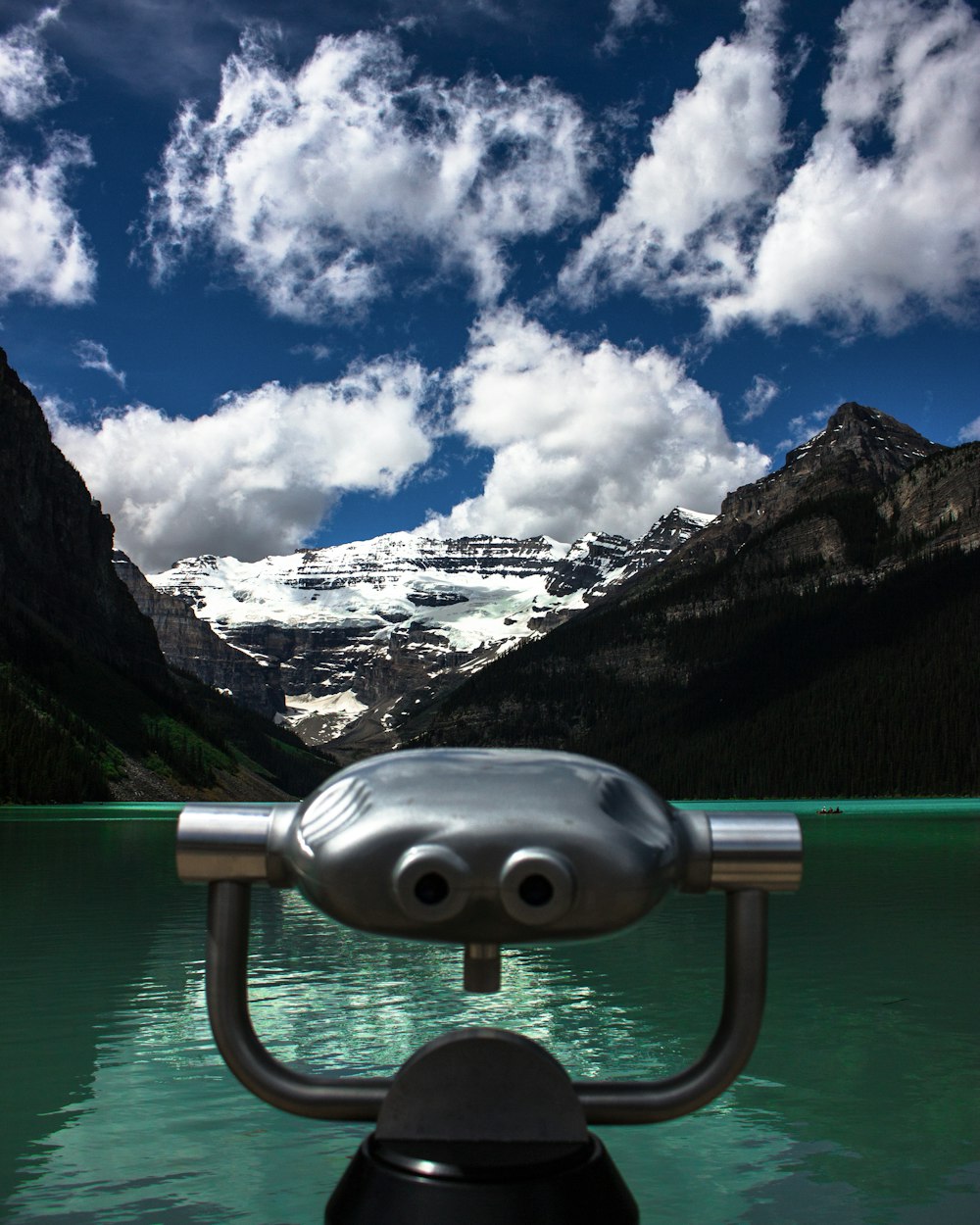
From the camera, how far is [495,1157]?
1688 mm

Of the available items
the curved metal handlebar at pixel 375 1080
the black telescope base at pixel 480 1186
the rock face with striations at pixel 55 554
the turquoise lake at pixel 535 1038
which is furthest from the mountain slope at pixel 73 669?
the black telescope base at pixel 480 1186

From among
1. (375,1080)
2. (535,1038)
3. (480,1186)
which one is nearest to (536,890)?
(480,1186)

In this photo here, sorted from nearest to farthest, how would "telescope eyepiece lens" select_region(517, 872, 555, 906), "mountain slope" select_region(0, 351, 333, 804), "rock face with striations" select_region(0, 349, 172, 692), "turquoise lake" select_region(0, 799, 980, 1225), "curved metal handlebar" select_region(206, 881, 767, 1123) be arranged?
1. "telescope eyepiece lens" select_region(517, 872, 555, 906)
2. "curved metal handlebar" select_region(206, 881, 767, 1123)
3. "turquoise lake" select_region(0, 799, 980, 1225)
4. "mountain slope" select_region(0, 351, 333, 804)
5. "rock face with striations" select_region(0, 349, 172, 692)

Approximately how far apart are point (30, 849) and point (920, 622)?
560 feet

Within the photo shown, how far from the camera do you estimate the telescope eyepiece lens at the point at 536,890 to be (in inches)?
62.0

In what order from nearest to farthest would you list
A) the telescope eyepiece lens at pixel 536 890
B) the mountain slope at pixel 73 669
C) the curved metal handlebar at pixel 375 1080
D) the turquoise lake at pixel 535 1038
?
the telescope eyepiece lens at pixel 536 890 → the curved metal handlebar at pixel 375 1080 → the turquoise lake at pixel 535 1038 → the mountain slope at pixel 73 669

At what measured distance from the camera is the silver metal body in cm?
159

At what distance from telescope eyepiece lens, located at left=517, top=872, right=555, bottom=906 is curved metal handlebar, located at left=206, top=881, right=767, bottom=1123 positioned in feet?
1.49

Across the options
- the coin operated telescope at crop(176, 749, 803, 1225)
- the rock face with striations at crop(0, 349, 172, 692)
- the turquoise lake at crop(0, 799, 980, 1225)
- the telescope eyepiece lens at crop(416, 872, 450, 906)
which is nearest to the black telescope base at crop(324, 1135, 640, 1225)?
the coin operated telescope at crop(176, 749, 803, 1225)

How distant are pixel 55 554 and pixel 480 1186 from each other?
186m

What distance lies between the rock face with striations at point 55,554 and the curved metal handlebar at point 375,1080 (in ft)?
514

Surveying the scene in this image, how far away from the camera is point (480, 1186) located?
1.61 m

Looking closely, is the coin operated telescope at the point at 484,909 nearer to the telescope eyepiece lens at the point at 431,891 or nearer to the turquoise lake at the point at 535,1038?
the telescope eyepiece lens at the point at 431,891

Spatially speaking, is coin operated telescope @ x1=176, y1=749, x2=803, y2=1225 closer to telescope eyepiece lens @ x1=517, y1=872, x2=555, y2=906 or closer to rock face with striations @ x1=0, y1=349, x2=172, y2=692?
telescope eyepiece lens @ x1=517, y1=872, x2=555, y2=906
